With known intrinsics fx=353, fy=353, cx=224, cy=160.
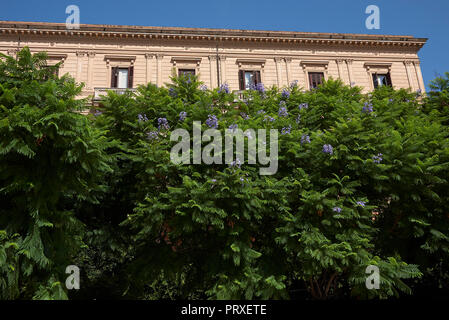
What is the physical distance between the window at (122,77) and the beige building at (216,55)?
59 mm

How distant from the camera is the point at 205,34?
22547 millimetres

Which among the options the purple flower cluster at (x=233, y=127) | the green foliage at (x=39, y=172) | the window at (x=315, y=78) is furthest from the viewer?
the window at (x=315, y=78)

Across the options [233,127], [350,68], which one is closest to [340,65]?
[350,68]

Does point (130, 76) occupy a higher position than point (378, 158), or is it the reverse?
point (130, 76)

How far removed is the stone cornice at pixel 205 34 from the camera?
69.9ft

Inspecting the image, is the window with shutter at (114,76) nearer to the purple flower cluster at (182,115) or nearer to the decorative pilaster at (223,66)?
the decorative pilaster at (223,66)

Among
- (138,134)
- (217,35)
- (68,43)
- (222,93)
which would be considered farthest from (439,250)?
(68,43)

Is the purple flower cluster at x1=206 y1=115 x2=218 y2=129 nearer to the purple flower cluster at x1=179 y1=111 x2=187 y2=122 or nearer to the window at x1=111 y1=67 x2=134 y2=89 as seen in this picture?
the purple flower cluster at x1=179 y1=111 x2=187 y2=122

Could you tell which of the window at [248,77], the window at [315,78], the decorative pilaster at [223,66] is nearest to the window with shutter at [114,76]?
the decorative pilaster at [223,66]

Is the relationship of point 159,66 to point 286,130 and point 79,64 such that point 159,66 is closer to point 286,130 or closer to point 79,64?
point 79,64

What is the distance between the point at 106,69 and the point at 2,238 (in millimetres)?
16915

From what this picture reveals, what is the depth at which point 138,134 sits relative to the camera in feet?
31.2

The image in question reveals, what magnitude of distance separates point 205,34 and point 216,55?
1508 millimetres

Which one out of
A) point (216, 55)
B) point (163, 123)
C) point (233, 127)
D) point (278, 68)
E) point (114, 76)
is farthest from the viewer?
point (278, 68)
